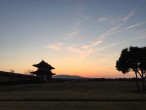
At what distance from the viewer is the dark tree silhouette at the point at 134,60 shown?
1650 inches

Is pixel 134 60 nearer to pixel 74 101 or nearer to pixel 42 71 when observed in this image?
pixel 74 101

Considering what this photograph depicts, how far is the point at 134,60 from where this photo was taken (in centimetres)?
4244

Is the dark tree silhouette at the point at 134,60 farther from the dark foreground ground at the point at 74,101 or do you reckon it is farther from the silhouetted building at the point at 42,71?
the silhouetted building at the point at 42,71

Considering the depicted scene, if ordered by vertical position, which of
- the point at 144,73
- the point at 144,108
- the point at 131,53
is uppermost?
the point at 131,53

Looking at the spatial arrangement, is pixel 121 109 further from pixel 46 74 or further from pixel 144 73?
pixel 46 74

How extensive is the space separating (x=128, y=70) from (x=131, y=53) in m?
3.75

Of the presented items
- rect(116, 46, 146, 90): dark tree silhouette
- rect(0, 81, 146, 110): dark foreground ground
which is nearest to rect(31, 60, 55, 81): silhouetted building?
rect(116, 46, 146, 90): dark tree silhouette

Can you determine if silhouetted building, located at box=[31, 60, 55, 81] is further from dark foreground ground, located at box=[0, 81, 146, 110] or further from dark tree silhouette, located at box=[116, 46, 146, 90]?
dark foreground ground, located at box=[0, 81, 146, 110]

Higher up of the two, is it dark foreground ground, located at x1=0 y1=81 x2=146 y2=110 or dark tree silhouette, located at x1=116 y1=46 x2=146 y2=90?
dark tree silhouette, located at x1=116 y1=46 x2=146 y2=90

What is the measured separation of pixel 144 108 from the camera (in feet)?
52.8

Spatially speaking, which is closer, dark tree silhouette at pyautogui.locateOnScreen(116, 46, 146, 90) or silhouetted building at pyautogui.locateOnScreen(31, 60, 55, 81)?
dark tree silhouette at pyautogui.locateOnScreen(116, 46, 146, 90)

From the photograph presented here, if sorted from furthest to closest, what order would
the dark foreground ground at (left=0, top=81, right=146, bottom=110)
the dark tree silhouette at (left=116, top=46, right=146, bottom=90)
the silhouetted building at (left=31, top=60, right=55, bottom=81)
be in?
the silhouetted building at (left=31, top=60, right=55, bottom=81) → the dark tree silhouette at (left=116, top=46, right=146, bottom=90) → the dark foreground ground at (left=0, top=81, right=146, bottom=110)

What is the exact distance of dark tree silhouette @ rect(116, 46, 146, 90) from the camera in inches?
1650

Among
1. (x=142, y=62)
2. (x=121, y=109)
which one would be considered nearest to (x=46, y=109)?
(x=121, y=109)
